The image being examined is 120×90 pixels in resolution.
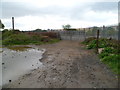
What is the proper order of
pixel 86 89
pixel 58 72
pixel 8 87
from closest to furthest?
Result: pixel 86 89 → pixel 8 87 → pixel 58 72

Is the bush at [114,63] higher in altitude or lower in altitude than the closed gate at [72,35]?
lower

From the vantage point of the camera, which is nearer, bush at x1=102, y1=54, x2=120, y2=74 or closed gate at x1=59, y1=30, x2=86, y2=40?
bush at x1=102, y1=54, x2=120, y2=74

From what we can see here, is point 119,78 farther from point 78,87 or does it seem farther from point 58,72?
point 58,72

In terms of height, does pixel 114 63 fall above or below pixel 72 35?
below

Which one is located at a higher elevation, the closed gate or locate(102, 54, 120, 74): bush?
the closed gate

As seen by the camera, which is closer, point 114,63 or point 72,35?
point 114,63

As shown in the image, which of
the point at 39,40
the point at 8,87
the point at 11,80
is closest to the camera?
the point at 8,87

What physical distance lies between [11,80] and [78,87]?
7.47ft

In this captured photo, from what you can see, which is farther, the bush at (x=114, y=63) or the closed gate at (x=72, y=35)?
the closed gate at (x=72, y=35)

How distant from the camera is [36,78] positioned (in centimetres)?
529

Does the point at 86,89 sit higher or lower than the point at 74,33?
lower

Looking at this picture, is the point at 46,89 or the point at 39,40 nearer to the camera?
the point at 46,89

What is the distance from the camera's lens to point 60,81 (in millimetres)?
4887

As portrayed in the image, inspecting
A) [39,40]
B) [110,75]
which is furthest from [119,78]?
[39,40]
